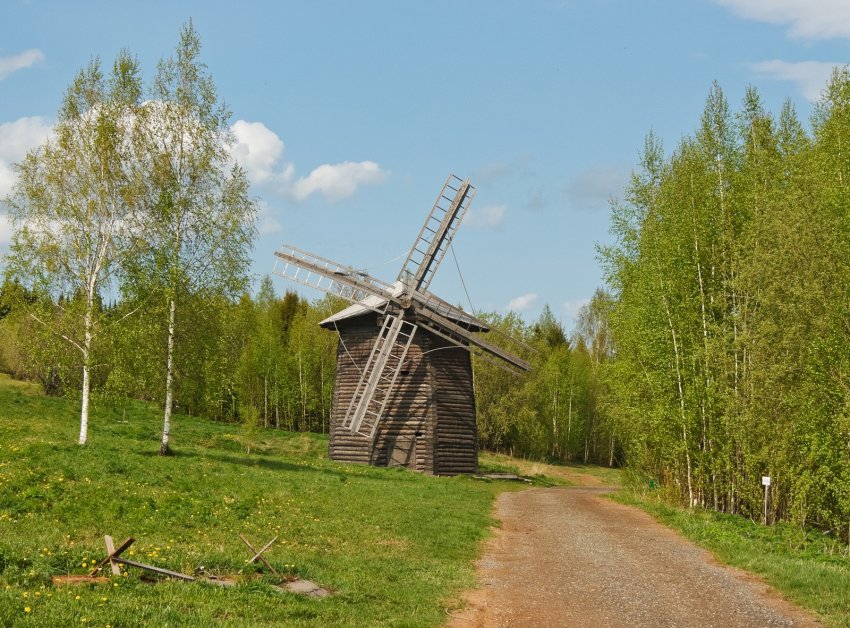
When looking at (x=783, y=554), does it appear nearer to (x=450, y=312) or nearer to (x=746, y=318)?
(x=746, y=318)

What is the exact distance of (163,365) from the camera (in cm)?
3259

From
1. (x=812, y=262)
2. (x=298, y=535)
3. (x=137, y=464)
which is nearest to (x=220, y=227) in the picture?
(x=137, y=464)

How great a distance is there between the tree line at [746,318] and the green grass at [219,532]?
28.5 ft

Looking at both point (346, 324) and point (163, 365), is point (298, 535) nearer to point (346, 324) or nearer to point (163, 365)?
point (163, 365)

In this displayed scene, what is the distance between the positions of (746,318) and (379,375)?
700 inches

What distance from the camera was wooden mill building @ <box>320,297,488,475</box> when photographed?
42.0m

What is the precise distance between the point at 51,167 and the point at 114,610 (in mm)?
25558

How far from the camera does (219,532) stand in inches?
751

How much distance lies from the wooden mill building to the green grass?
5078mm

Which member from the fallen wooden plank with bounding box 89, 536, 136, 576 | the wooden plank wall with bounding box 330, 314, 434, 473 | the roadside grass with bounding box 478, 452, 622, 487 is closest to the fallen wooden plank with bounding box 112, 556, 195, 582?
the fallen wooden plank with bounding box 89, 536, 136, 576

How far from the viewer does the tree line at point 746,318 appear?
23844mm

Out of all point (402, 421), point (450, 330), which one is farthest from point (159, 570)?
point (402, 421)

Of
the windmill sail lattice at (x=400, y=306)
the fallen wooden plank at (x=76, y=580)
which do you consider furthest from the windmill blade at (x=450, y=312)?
the fallen wooden plank at (x=76, y=580)

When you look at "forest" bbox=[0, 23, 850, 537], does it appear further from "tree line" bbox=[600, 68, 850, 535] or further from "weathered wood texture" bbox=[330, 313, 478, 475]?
"weathered wood texture" bbox=[330, 313, 478, 475]
